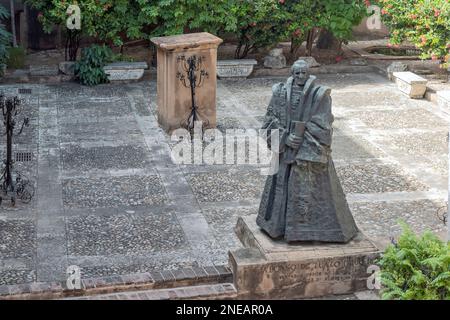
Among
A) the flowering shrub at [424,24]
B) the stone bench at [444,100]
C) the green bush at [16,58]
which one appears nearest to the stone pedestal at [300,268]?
the stone bench at [444,100]

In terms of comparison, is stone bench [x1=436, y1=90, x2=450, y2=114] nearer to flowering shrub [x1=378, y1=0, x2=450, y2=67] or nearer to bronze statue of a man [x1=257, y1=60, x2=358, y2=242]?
flowering shrub [x1=378, y1=0, x2=450, y2=67]

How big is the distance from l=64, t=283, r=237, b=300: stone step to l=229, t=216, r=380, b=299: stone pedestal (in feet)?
0.47

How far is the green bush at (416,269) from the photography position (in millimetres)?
8742

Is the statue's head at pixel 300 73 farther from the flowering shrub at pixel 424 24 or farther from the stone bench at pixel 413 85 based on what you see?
the flowering shrub at pixel 424 24

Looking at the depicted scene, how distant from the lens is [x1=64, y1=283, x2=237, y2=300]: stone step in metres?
9.30

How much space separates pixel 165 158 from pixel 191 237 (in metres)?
3.32

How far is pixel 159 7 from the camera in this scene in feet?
63.6

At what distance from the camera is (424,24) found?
1916cm

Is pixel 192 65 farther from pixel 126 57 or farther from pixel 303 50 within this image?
pixel 303 50

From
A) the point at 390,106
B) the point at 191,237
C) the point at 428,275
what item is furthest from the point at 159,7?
the point at 428,275

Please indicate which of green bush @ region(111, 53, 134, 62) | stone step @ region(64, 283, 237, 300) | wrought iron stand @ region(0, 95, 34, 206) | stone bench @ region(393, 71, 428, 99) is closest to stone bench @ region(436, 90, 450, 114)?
stone bench @ region(393, 71, 428, 99)

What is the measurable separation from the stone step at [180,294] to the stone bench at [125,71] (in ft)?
34.6

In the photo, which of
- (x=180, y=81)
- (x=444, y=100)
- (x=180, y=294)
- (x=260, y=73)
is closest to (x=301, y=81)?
(x=180, y=294)

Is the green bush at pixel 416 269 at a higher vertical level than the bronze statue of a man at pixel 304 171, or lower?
lower
